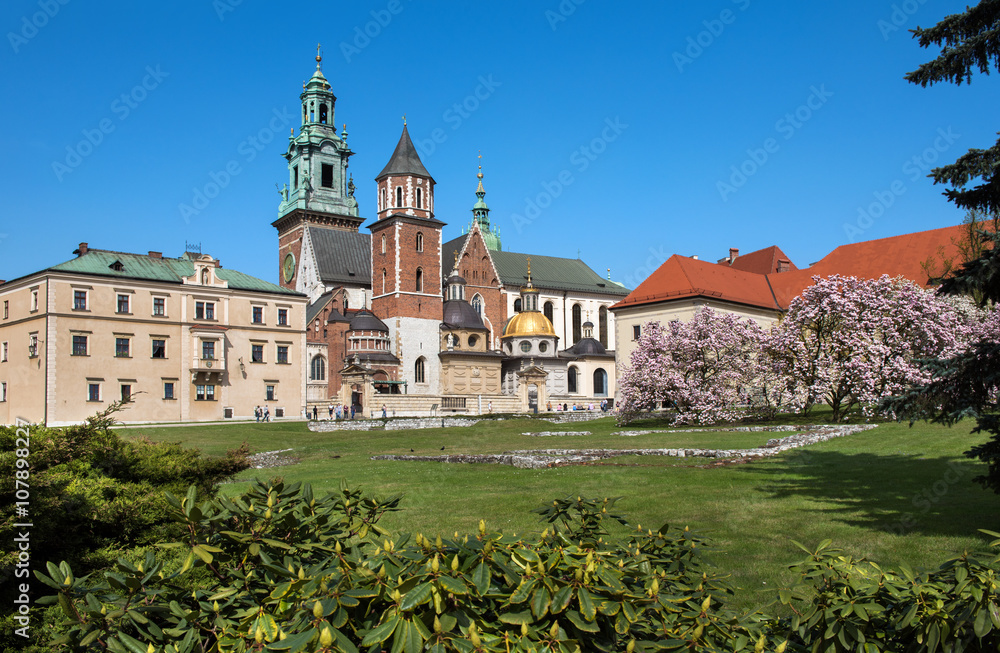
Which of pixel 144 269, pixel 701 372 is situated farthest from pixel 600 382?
pixel 144 269

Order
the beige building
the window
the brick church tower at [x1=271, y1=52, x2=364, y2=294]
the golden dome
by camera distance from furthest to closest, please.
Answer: the brick church tower at [x1=271, y1=52, x2=364, y2=294] < the golden dome < the window < the beige building

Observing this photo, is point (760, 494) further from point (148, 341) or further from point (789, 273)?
point (789, 273)

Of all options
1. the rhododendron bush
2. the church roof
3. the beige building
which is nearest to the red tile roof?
the rhododendron bush

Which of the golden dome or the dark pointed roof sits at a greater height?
the dark pointed roof

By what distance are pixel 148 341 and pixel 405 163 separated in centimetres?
2887

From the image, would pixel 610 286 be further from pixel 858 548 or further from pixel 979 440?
pixel 858 548

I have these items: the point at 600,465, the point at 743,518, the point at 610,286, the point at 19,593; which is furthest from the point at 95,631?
the point at 610,286

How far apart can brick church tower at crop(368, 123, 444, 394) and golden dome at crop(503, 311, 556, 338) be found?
10106 millimetres

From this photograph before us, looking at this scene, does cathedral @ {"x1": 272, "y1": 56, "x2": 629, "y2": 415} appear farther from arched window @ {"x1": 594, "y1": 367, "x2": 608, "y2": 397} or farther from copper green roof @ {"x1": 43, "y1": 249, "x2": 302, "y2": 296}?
copper green roof @ {"x1": 43, "y1": 249, "x2": 302, "y2": 296}

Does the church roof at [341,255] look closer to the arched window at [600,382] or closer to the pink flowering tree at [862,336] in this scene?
the arched window at [600,382]

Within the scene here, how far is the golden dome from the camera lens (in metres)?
72.0

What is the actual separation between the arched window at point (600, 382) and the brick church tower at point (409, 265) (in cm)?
1773

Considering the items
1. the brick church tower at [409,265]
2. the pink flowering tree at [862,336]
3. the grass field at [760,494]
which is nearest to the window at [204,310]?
the brick church tower at [409,265]

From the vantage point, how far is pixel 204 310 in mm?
49219
